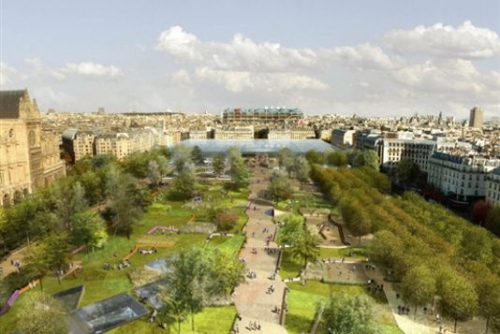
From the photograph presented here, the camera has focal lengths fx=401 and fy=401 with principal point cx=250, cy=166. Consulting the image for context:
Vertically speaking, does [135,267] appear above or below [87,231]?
below

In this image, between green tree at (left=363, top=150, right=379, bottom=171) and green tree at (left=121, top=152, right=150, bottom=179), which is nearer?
green tree at (left=121, top=152, right=150, bottom=179)

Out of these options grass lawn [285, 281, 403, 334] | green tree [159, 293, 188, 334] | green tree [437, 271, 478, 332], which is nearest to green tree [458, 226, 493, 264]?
green tree [437, 271, 478, 332]

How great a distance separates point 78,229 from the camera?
54062 millimetres

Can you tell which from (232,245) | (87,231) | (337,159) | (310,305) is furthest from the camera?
(337,159)

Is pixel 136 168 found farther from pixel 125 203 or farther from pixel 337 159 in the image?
pixel 337 159

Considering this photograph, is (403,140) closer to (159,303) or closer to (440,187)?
(440,187)

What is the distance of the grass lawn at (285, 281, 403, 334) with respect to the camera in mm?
38469

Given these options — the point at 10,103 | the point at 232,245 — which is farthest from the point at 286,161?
the point at 10,103

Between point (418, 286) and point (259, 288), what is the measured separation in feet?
55.9

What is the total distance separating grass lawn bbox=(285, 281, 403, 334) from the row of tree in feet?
9.95

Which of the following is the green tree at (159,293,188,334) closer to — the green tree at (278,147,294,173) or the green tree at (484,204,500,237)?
the green tree at (484,204,500,237)

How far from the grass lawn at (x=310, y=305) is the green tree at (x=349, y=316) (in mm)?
1264

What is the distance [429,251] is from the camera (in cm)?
4734

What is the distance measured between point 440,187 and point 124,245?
247ft
